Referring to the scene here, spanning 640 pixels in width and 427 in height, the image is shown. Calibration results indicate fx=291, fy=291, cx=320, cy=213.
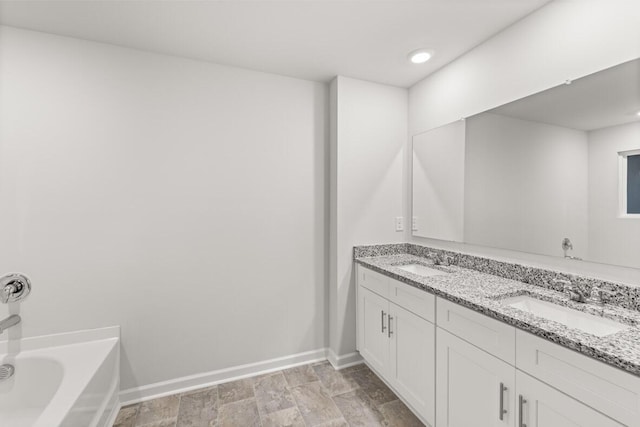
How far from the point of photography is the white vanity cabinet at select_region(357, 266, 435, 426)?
64.9 inches

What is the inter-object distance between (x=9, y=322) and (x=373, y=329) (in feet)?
7.42

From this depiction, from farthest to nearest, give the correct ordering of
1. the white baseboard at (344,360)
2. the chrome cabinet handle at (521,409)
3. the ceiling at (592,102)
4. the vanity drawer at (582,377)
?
the white baseboard at (344,360)
the ceiling at (592,102)
the chrome cabinet handle at (521,409)
the vanity drawer at (582,377)

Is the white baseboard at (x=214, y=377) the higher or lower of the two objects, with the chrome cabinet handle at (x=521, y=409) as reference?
lower

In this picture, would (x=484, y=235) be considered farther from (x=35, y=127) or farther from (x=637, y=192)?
(x=35, y=127)

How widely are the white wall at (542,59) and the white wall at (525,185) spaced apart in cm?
11

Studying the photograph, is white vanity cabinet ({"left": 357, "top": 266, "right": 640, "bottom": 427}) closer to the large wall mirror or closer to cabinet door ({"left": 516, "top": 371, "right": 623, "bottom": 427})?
cabinet door ({"left": 516, "top": 371, "right": 623, "bottom": 427})

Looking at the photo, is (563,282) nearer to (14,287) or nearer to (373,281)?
(373,281)

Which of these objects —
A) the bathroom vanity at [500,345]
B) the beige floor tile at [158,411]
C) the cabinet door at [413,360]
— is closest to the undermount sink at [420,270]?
the bathroom vanity at [500,345]

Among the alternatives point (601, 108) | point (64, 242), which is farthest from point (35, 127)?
point (601, 108)

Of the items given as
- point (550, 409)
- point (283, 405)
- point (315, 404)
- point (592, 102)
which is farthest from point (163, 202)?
point (592, 102)

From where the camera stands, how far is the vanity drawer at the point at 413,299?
5.32ft

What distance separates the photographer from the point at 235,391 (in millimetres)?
2107

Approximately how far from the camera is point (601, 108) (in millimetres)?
1421

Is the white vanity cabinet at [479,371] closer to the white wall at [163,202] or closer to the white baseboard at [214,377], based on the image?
the white baseboard at [214,377]
